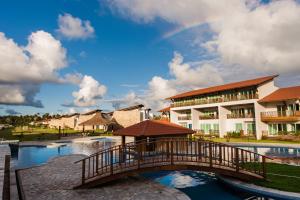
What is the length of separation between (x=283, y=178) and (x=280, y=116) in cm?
2350

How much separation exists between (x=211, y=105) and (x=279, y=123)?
447 inches

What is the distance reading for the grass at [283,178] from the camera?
418 inches

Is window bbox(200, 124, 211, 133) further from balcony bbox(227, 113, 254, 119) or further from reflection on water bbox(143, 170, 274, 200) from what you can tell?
reflection on water bbox(143, 170, 274, 200)

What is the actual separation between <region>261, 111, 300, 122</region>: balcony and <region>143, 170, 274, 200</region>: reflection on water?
21207 mm

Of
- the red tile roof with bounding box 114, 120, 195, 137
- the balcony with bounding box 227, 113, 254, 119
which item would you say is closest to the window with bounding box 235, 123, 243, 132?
the balcony with bounding box 227, 113, 254, 119

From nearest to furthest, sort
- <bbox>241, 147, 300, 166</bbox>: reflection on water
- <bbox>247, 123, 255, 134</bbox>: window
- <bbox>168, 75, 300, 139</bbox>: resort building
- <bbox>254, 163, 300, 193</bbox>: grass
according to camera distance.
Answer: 1. <bbox>254, 163, 300, 193</bbox>: grass
2. <bbox>241, 147, 300, 166</bbox>: reflection on water
3. <bbox>168, 75, 300, 139</bbox>: resort building
4. <bbox>247, 123, 255, 134</bbox>: window

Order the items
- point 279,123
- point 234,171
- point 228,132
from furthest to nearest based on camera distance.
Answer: point 228,132
point 279,123
point 234,171

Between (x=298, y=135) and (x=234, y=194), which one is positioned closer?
(x=234, y=194)

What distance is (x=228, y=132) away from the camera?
39406mm

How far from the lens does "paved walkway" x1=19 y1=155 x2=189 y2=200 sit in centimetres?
1016

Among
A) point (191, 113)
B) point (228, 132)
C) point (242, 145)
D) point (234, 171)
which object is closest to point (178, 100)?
point (191, 113)

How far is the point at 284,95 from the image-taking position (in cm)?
3391

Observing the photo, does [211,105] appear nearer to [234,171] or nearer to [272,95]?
[272,95]

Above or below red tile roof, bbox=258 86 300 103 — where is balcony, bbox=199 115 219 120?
below
